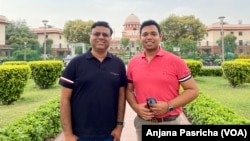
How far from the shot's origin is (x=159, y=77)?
238cm

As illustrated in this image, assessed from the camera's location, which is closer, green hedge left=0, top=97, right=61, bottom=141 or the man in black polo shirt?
the man in black polo shirt

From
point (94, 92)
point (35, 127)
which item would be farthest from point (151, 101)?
point (35, 127)

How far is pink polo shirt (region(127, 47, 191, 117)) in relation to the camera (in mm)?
2389

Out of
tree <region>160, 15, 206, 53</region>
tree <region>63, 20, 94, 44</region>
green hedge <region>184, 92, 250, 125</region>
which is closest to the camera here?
green hedge <region>184, 92, 250, 125</region>

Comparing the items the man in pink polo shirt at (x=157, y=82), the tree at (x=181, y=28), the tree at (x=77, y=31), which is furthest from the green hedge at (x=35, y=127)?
the tree at (x=77, y=31)

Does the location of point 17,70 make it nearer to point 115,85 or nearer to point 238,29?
point 115,85

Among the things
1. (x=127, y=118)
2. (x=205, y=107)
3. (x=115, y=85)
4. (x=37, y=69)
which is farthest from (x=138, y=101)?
(x=37, y=69)

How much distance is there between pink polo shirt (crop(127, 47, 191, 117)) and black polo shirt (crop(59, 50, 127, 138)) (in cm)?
19

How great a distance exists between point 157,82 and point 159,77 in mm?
44

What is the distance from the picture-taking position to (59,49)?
4888cm

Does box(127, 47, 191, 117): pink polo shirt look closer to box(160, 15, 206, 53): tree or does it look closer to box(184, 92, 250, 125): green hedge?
box(184, 92, 250, 125): green hedge
